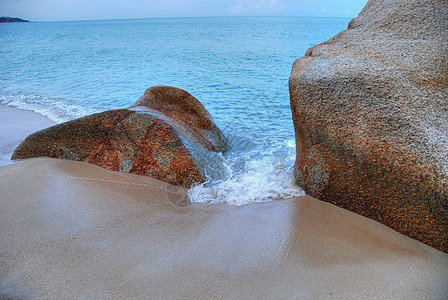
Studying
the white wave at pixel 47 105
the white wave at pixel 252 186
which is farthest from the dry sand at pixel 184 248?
the white wave at pixel 47 105

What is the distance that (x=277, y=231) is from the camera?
263 centimetres

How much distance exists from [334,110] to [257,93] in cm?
698

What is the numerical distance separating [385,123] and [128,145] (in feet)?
9.14

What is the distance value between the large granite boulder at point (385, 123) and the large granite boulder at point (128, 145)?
1.34m

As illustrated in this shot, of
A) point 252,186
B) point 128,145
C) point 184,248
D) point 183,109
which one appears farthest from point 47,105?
point 184,248

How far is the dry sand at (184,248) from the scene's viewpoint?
1960 millimetres

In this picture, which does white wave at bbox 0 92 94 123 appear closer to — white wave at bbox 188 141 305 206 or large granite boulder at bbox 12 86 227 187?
large granite boulder at bbox 12 86 227 187

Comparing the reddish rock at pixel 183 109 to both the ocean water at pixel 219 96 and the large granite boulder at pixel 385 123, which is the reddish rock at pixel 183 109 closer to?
the ocean water at pixel 219 96

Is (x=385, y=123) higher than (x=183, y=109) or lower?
A: higher

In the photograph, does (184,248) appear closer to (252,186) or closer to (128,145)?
(252,186)

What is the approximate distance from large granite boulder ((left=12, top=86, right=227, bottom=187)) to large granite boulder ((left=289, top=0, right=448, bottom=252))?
134cm

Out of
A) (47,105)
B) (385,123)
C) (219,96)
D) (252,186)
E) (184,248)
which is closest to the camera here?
(184,248)

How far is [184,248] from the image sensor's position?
236cm

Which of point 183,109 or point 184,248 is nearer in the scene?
point 184,248
